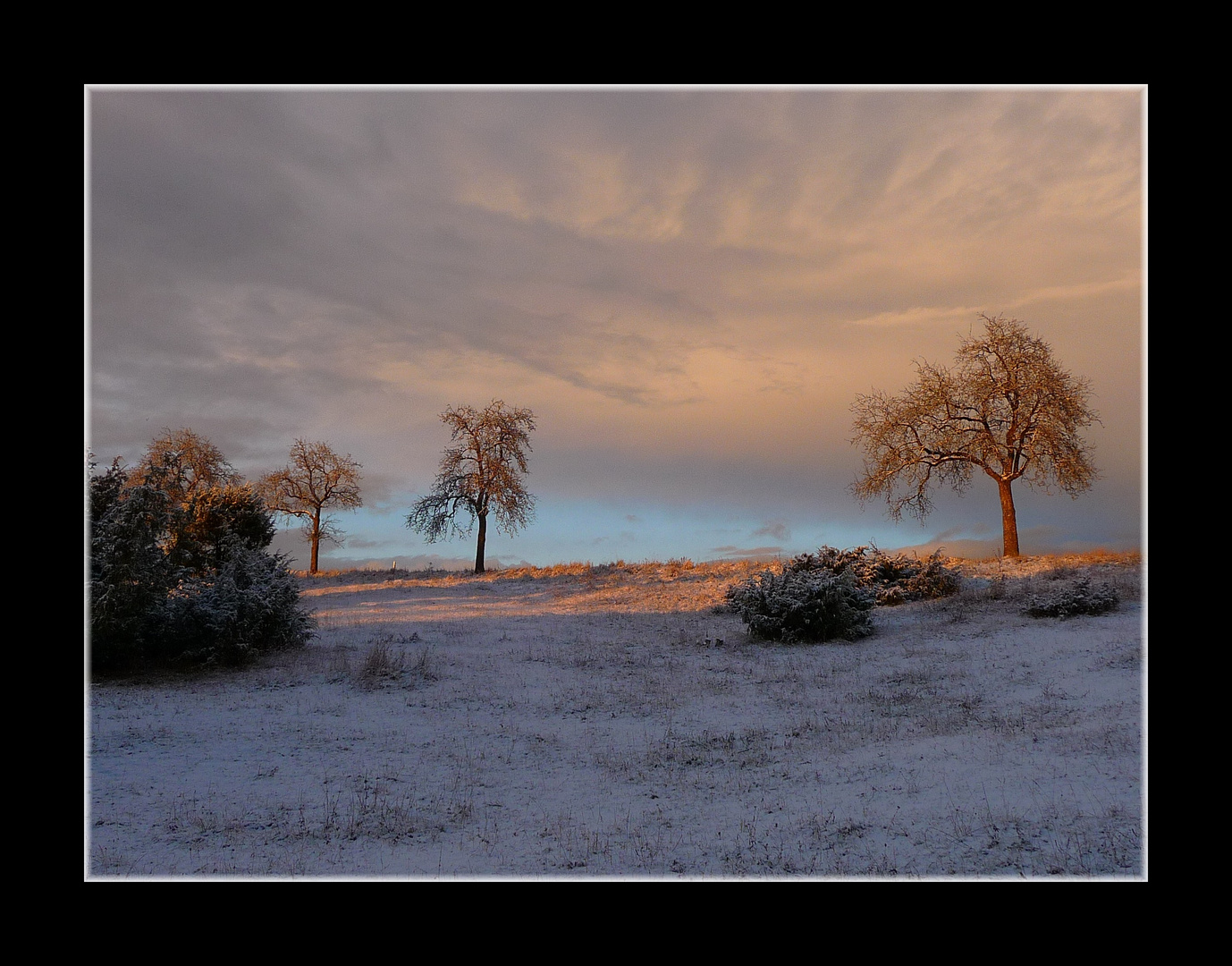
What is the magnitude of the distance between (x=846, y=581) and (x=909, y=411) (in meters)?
12.7

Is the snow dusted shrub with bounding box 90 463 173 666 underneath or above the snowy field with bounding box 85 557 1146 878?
above

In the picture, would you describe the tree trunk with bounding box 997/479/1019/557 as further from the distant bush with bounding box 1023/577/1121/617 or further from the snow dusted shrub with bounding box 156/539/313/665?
the snow dusted shrub with bounding box 156/539/313/665

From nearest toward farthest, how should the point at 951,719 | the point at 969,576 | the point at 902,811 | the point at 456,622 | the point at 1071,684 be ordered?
the point at 902,811, the point at 951,719, the point at 1071,684, the point at 456,622, the point at 969,576

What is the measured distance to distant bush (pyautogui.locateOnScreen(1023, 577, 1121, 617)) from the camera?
16.1 meters

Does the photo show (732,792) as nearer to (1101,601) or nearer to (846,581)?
(846,581)

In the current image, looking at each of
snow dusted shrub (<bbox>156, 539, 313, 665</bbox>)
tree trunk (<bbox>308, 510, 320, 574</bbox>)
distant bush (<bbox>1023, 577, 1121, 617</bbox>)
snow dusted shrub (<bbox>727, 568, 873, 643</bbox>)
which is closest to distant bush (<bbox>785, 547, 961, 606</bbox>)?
snow dusted shrub (<bbox>727, 568, 873, 643</bbox>)

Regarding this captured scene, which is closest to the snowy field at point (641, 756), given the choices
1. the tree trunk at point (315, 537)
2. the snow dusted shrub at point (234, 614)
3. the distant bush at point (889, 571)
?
the snow dusted shrub at point (234, 614)

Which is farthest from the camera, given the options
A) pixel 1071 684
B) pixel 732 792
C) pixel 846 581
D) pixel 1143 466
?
pixel 846 581

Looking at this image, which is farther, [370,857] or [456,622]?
[456,622]

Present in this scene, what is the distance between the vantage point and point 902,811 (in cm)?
769

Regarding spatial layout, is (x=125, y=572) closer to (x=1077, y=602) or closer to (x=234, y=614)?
(x=234, y=614)

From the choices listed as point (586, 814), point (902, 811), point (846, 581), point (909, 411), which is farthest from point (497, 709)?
point (909, 411)

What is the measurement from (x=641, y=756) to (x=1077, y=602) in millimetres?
11479

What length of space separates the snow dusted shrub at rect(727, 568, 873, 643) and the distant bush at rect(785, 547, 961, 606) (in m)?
1.57
